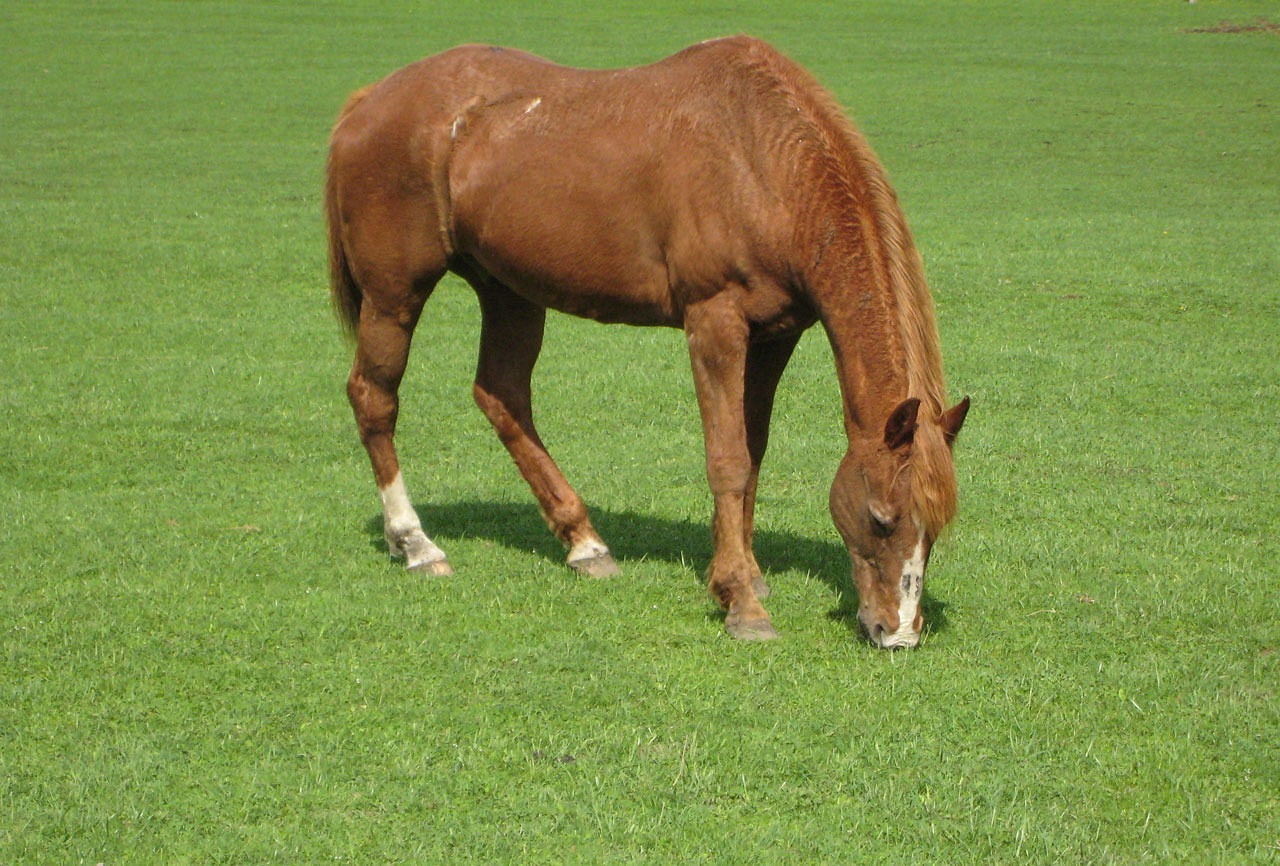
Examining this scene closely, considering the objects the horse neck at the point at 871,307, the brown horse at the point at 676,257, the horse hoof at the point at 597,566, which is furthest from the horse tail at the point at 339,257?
the horse neck at the point at 871,307

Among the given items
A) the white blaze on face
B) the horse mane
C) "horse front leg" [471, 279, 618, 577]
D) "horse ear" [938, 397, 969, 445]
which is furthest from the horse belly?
the white blaze on face

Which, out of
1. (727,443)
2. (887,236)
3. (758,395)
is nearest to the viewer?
(887,236)

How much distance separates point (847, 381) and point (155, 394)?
19.0 ft

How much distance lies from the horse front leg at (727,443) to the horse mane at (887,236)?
0.63 metres

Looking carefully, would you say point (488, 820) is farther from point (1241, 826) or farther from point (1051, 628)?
point (1051, 628)

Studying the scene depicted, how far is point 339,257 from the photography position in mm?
7113

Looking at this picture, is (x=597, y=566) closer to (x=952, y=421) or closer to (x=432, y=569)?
(x=432, y=569)

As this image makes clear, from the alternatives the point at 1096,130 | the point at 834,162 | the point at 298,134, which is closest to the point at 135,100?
the point at 298,134

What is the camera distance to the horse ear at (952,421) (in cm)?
538

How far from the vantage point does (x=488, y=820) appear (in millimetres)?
4258

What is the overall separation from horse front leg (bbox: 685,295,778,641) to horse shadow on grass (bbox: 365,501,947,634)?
1.92ft

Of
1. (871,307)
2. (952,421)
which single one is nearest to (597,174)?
(871,307)

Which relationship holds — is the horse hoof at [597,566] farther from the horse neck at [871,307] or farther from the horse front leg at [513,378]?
the horse neck at [871,307]

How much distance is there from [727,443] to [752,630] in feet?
2.54
